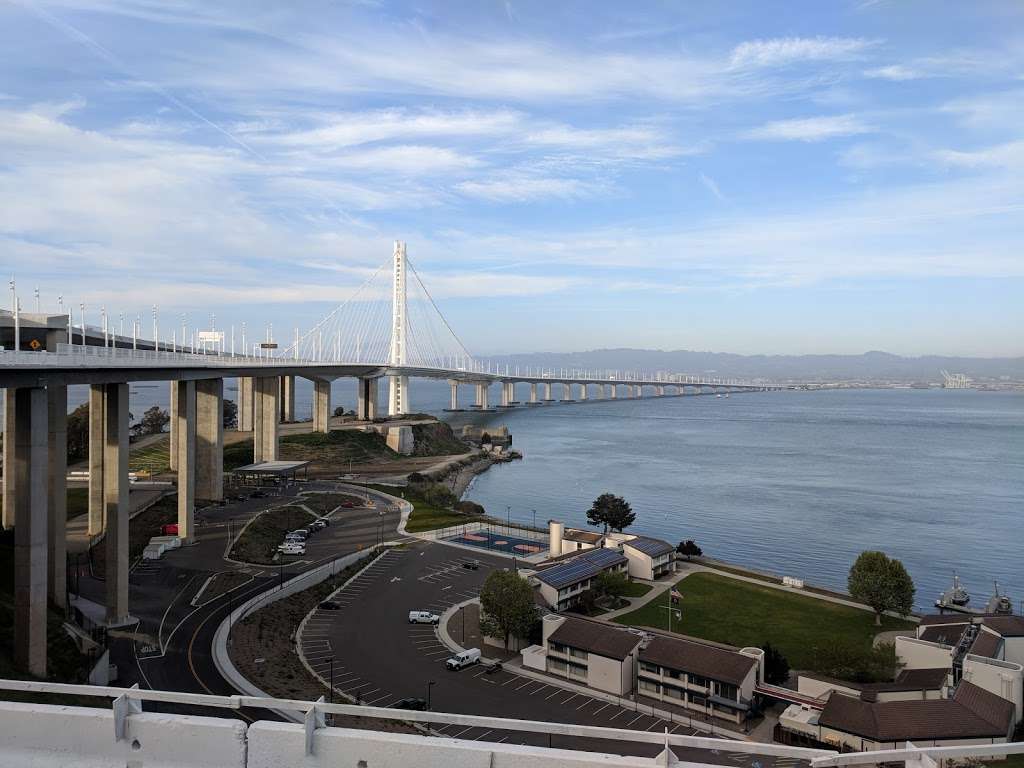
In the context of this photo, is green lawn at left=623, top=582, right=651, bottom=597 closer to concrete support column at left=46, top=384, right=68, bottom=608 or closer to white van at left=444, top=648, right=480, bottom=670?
white van at left=444, top=648, right=480, bottom=670

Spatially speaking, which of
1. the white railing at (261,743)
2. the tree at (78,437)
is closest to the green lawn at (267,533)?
the tree at (78,437)

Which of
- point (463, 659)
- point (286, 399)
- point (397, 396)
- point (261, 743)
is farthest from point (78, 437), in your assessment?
point (261, 743)

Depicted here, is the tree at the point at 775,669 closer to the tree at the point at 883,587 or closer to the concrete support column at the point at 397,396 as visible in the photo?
the tree at the point at 883,587

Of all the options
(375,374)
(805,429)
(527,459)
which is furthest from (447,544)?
(805,429)

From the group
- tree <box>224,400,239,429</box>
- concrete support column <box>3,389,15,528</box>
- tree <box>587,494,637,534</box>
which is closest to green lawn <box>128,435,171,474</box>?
concrete support column <box>3,389,15,528</box>

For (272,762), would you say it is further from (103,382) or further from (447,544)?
(447,544)
